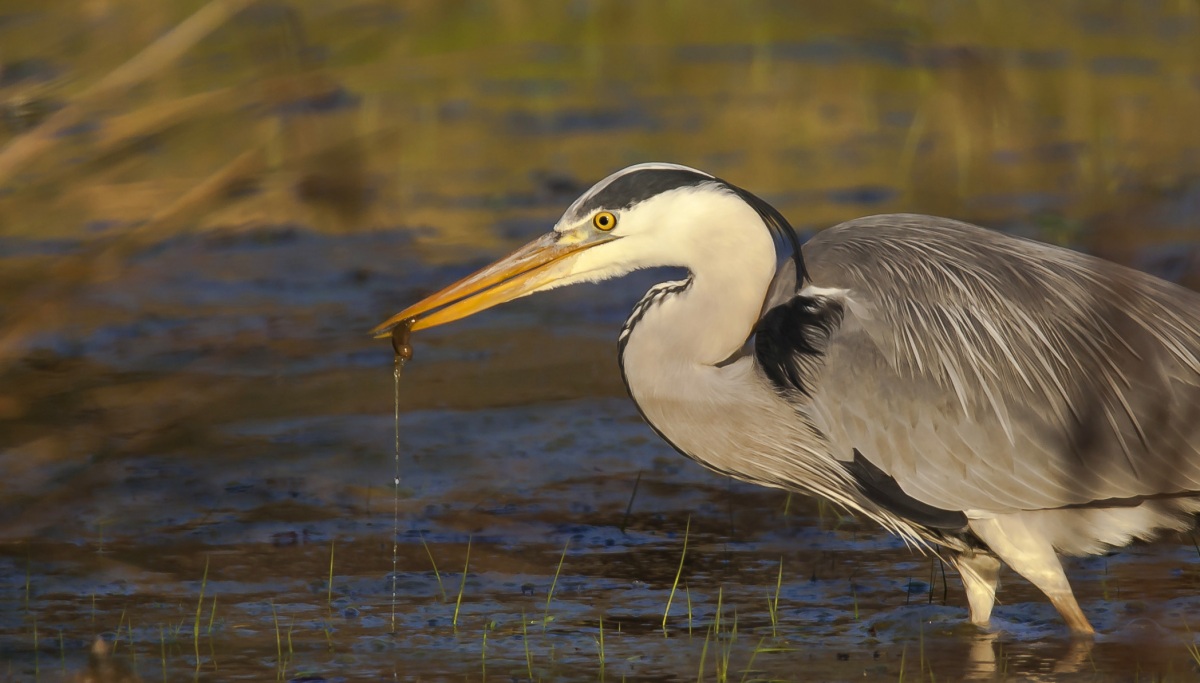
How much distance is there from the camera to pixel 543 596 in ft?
17.6

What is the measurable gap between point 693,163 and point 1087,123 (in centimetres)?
319

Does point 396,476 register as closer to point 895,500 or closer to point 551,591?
point 551,591

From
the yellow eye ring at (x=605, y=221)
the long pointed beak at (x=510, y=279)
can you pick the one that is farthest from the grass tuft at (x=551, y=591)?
the yellow eye ring at (x=605, y=221)

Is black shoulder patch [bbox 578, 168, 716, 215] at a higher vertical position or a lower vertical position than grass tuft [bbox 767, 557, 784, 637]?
higher

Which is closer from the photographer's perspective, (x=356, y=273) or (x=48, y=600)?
(x=48, y=600)

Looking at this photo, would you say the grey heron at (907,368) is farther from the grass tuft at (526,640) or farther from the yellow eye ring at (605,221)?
the grass tuft at (526,640)

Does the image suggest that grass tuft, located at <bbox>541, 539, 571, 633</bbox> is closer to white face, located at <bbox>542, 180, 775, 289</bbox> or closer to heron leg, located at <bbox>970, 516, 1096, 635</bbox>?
white face, located at <bbox>542, 180, 775, 289</bbox>

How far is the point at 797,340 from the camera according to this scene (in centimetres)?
495

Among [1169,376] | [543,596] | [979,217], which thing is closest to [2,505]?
[543,596]

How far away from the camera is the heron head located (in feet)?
16.2

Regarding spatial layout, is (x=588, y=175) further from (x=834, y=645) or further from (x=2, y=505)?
(x=834, y=645)

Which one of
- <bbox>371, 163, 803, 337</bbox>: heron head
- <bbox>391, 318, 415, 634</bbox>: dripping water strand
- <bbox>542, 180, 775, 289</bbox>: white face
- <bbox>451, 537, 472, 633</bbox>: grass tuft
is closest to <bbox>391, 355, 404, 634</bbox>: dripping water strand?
<bbox>391, 318, 415, 634</bbox>: dripping water strand

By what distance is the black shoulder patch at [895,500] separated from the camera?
4.86 m

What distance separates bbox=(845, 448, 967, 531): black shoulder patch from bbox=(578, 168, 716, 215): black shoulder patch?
97 cm
